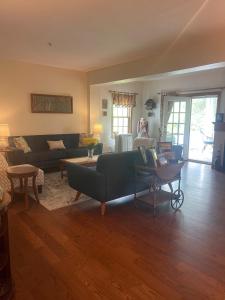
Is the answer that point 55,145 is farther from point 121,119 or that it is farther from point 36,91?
point 121,119

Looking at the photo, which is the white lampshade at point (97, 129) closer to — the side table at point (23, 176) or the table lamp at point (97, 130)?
the table lamp at point (97, 130)

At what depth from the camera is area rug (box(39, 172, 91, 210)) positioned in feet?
11.1

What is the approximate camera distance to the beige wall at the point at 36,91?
17.1 ft

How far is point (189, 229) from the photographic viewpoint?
8.86 ft

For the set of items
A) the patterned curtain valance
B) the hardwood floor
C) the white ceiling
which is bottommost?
the hardwood floor

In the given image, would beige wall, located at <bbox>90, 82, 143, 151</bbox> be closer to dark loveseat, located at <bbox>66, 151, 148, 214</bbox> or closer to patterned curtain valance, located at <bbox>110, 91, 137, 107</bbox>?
patterned curtain valance, located at <bbox>110, 91, 137, 107</bbox>

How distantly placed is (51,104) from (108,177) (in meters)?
3.61

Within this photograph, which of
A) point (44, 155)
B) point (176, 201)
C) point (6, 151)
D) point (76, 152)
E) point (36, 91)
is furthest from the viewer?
point (36, 91)

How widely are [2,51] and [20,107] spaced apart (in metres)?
1.33

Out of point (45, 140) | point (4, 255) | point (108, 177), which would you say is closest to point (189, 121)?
point (45, 140)

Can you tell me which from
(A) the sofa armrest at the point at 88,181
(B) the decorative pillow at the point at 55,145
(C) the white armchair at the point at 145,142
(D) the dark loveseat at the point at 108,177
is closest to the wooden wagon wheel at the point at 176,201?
(D) the dark loveseat at the point at 108,177

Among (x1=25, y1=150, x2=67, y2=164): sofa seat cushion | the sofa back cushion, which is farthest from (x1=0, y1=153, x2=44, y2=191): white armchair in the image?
the sofa back cushion

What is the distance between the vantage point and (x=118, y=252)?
2244mm

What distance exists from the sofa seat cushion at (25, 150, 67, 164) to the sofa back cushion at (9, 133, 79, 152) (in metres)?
0.58
